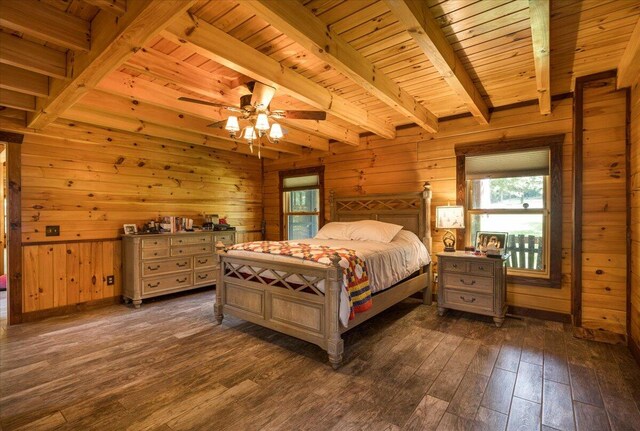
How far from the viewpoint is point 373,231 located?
3.92 meters

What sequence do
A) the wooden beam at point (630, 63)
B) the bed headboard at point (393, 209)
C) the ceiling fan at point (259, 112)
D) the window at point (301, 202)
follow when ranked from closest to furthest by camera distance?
the wooden beam at point (630, 63)
the ceiling fan at point (259, 112)
the bed headboard at point (393, 209)
the window at point (301, 202)

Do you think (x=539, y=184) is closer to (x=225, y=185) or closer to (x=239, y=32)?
(x=239, y=32)

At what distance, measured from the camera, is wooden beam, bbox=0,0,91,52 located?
67.2 inches

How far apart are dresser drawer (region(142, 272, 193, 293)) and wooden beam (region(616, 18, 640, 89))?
5281 millimetres

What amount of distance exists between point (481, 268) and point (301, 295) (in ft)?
6.72

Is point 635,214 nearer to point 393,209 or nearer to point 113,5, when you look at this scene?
point 393,209

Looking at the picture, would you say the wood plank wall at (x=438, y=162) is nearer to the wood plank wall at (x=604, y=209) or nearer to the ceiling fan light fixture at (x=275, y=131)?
the wood plank wall at (x=604, y=209)

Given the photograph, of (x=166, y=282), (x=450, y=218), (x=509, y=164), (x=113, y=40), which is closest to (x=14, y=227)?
(x=166, y=282)

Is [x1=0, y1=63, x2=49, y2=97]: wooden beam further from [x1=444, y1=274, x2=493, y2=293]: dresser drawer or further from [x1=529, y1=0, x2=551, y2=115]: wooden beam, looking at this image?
Result: [x1=444, y1=274, x2=493, y2=293]: dresser drawer

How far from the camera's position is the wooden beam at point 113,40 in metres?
1.58

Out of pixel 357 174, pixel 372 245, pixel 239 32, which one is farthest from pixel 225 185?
pixel 239 32

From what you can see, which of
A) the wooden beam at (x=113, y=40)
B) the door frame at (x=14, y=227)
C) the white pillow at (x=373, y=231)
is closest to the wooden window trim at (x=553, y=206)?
the white pillow at (x=373, y=231)

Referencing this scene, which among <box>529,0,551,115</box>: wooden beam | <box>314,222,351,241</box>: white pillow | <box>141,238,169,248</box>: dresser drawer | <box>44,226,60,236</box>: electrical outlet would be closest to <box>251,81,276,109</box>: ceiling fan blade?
<box>529,0,551,115</box>: wooden beam

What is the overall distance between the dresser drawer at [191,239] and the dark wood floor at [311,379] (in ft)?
4.49
